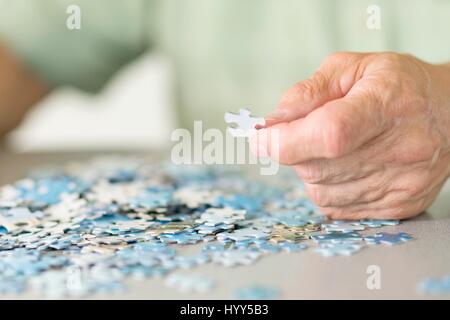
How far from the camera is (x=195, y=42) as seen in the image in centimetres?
253

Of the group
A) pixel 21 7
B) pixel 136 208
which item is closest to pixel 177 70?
pixel 21 7

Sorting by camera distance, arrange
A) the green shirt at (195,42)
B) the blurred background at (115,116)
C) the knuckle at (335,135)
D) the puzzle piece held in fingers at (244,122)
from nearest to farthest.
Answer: the knuckle at (335,135)
the puzzle piece held in fingers at (244,122)
the green shirt at (195,42)
the blurred background at (115,116)

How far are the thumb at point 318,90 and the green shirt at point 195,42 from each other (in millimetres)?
1125

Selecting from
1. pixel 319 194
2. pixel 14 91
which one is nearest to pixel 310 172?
pixel 319 194

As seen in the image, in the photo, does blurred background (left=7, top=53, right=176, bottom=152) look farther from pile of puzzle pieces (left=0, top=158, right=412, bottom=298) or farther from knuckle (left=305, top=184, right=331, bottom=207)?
knuckle (left=305, top=184, right=331, bottom=207)

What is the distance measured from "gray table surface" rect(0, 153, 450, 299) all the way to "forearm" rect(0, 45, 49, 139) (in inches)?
65.4

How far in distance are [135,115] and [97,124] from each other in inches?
7.5

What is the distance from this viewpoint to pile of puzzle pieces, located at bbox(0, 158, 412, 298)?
0.95 meters

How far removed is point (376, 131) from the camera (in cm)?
111

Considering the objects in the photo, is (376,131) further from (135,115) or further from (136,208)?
(135,115)

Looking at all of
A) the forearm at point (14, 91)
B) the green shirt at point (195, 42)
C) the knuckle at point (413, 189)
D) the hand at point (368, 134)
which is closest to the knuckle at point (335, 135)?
the hand at point (368, 134)

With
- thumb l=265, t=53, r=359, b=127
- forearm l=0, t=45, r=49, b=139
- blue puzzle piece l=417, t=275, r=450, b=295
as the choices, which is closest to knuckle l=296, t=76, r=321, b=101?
thumb l=265, t=53, r=359, b=127

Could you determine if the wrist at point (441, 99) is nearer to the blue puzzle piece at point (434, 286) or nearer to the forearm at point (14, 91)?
the blue puzzle piece at point (434, 286)

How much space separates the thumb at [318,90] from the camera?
45.3 inches
